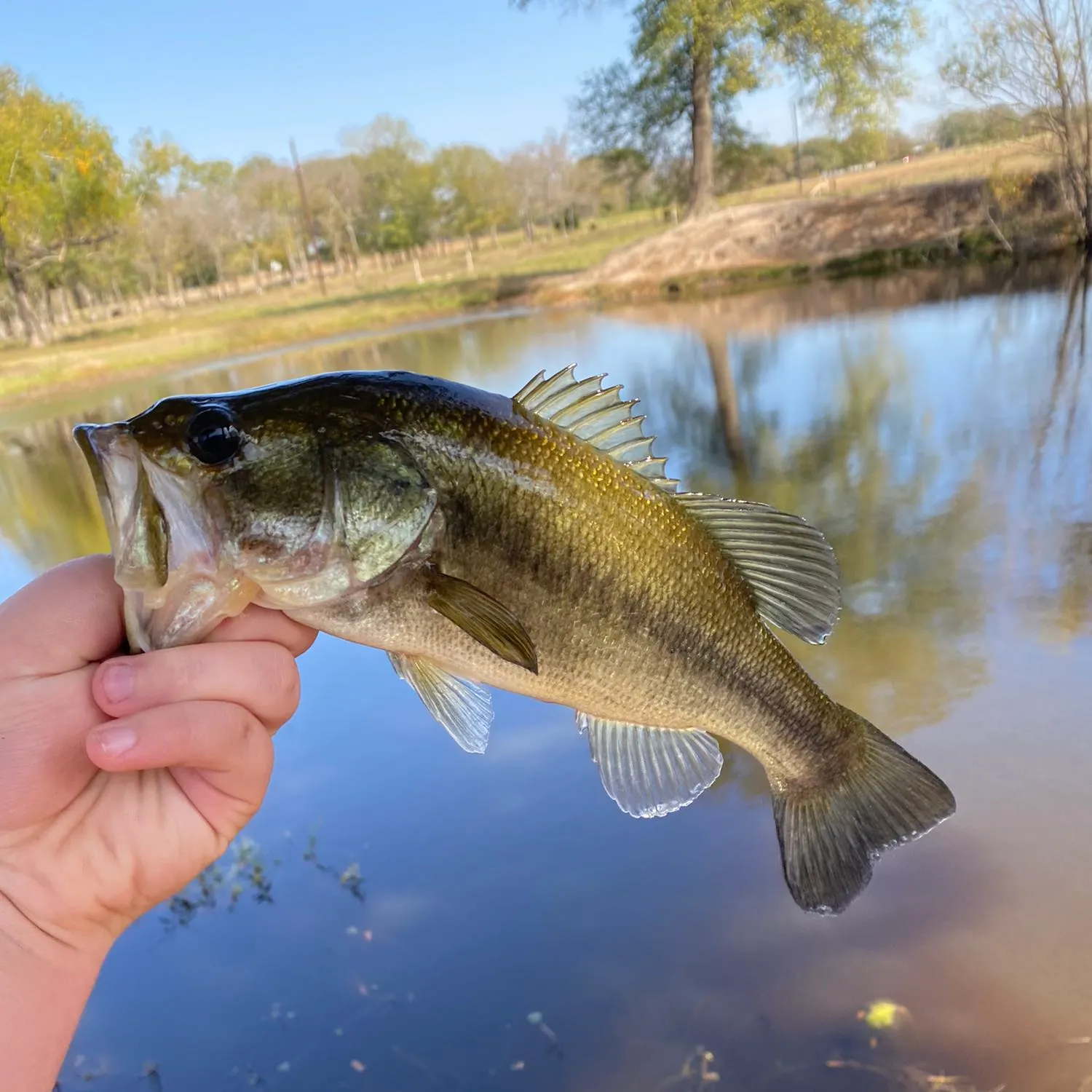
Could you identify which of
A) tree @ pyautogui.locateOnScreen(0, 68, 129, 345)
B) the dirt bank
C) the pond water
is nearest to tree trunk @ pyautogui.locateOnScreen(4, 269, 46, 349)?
tree @ pyautogui.locateOnScreen(0, 68, 129, 345)

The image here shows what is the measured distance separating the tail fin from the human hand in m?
1.16

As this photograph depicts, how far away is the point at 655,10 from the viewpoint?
23703 mm

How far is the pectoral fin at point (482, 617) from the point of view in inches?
55.0

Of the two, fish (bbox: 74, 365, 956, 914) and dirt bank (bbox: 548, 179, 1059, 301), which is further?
dirt bank (bbox: 548, 179, 1059, 301)

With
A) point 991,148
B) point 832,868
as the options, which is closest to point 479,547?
point 832,868

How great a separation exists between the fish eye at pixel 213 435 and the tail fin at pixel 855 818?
138cm

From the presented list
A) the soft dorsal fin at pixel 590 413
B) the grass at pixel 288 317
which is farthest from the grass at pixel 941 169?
the soft dorsal fin at pixel 590 413

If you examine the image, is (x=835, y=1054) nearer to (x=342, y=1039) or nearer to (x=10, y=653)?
(x=342, y=1039)

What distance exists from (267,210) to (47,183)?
94.5 ft

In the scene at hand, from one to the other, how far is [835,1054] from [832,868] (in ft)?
3.40

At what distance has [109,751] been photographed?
3.90 feet

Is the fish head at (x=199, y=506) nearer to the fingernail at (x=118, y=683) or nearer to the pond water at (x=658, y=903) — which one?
the fingernail at (x=118, y=683)

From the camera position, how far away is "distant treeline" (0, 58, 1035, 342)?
3297cm

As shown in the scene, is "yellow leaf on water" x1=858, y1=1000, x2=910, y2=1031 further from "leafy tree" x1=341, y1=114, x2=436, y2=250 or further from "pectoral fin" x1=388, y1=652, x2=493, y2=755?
"leafy tree" x1=341, y1=114, x2=436, y2=250
